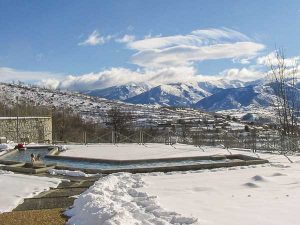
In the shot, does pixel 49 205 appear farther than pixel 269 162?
No

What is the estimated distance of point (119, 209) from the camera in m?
7.44

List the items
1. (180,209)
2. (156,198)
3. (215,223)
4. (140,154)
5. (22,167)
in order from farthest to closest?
(140,154), (22,167), (156,198), (180,209), (215,223)

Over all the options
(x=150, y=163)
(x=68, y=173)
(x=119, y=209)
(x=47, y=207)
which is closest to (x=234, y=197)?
(x=119, y=209)

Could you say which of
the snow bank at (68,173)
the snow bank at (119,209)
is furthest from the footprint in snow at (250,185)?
the snow bank at (68,173)

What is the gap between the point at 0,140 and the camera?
1018 inches

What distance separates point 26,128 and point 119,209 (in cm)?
2599

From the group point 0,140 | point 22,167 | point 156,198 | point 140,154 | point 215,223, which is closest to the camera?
point 215,223

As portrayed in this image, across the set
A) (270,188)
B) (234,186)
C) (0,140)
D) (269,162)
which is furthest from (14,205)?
(0,140)

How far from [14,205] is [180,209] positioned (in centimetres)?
410

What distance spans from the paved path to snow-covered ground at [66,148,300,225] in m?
0.38

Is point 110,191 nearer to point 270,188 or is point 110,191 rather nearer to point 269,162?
point 270,188

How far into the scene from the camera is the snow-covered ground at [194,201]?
264 inches

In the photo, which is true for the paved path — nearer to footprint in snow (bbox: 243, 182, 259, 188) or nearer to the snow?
the snow

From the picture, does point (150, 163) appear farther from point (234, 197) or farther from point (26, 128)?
point (26, 128)
